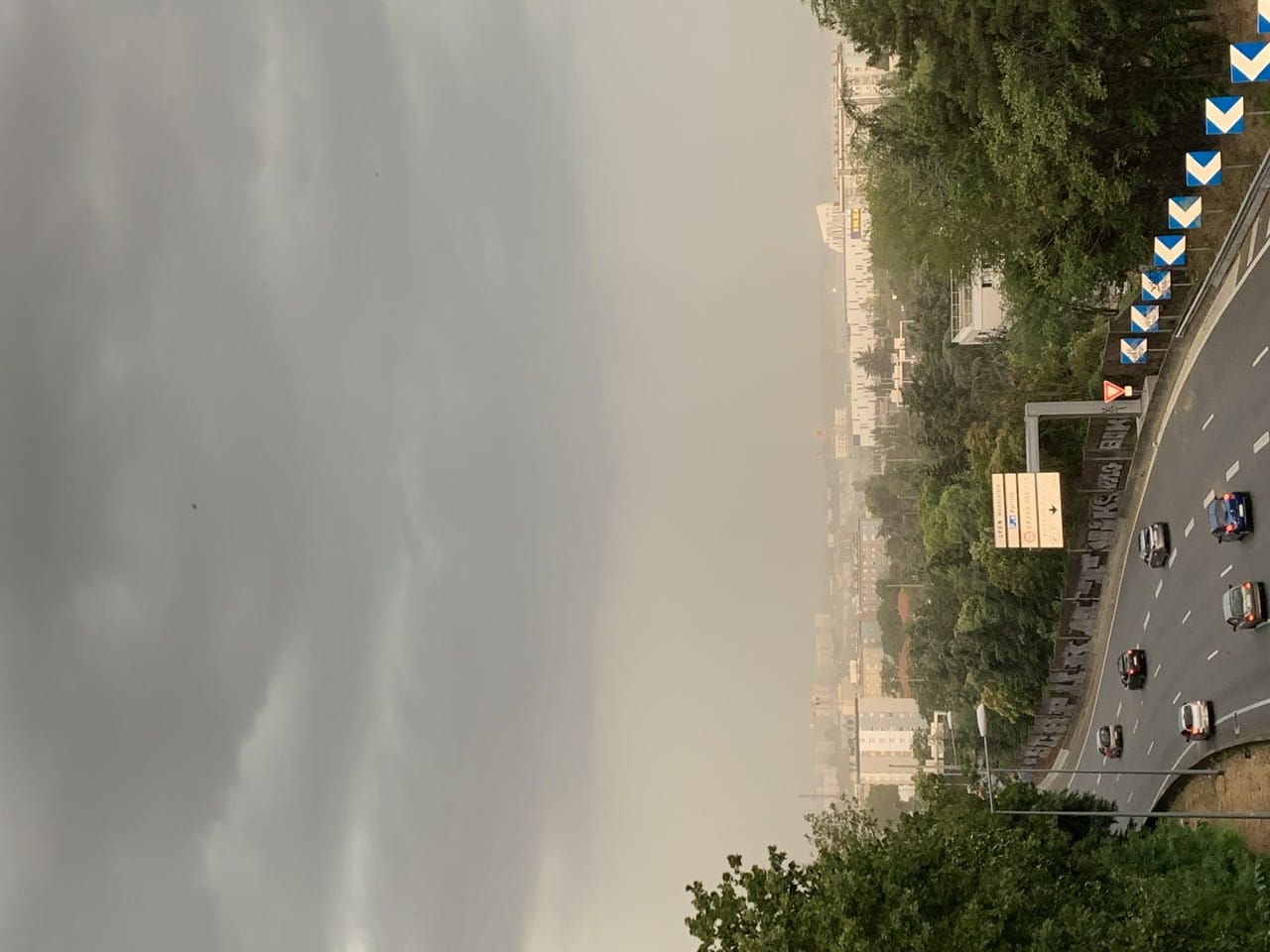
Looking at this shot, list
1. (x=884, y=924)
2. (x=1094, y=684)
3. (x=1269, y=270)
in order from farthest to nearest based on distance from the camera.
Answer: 1. (x=1094, y=684)
2. (x=1269, y=270)
3. (x=884, y=924)

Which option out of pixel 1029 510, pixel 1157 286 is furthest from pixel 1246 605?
pixel 1157 286

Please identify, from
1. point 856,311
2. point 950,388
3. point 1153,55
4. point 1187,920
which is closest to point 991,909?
point 1187,920

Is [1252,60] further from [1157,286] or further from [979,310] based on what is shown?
[979,310]

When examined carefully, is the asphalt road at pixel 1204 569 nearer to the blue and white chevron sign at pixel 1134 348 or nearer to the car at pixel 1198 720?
the car at pixel 1198 720

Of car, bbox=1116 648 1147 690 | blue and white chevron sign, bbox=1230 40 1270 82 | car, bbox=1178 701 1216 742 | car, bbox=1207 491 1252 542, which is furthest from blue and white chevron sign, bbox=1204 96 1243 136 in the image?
car, bbox=1116 648 1147 690

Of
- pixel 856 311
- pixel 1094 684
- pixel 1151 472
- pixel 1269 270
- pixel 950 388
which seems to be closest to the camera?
pixel 1269 270

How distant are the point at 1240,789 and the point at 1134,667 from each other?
39.8 feet

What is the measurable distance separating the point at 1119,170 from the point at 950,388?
133ft

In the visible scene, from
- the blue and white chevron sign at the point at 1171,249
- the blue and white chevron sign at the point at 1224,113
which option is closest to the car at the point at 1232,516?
the blue and white chevron sign at the point at 1171,249

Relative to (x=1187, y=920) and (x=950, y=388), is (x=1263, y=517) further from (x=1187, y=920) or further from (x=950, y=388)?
(x=950, y=388)

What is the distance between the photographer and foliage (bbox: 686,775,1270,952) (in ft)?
75.5

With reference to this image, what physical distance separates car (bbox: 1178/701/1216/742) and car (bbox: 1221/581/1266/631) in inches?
143

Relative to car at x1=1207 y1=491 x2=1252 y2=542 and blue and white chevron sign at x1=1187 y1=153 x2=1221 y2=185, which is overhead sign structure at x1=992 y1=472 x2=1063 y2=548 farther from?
blue and white chevron sign at x1=1187 y1=153 x2=1221 y2=185

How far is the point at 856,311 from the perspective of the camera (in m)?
160
